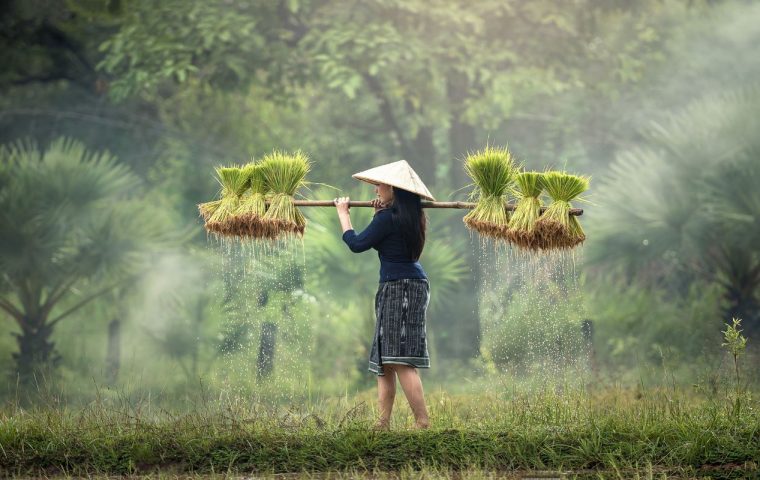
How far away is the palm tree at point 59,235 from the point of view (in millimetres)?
14289

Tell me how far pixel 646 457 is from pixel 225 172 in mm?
3321

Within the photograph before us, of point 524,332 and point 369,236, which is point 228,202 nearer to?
point 369,236

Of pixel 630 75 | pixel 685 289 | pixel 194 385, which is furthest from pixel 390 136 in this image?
pixel 194 385

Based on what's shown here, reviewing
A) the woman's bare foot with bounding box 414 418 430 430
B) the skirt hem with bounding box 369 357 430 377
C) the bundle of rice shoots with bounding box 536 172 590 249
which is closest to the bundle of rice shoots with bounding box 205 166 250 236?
the skirt hem with bounding box 369 357 430 377

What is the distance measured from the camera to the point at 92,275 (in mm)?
15328

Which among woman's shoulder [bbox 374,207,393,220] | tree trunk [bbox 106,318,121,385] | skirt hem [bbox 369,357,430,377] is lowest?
skirt hem [bbox 369,357,430,377]

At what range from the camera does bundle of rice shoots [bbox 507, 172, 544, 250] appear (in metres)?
7.16

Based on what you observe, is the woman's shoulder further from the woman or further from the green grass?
→ the green grass

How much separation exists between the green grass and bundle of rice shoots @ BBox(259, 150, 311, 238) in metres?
1.19

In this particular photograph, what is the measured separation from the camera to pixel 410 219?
693cm

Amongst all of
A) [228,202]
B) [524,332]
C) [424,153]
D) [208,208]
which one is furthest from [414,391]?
[424,153]

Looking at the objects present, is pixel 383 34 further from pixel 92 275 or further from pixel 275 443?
pixel 275 443

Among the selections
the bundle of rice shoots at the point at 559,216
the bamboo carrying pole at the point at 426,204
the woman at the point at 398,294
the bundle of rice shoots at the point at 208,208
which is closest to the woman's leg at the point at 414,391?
the woman at the point at 398,294

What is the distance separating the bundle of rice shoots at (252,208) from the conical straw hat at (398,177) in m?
0.78
